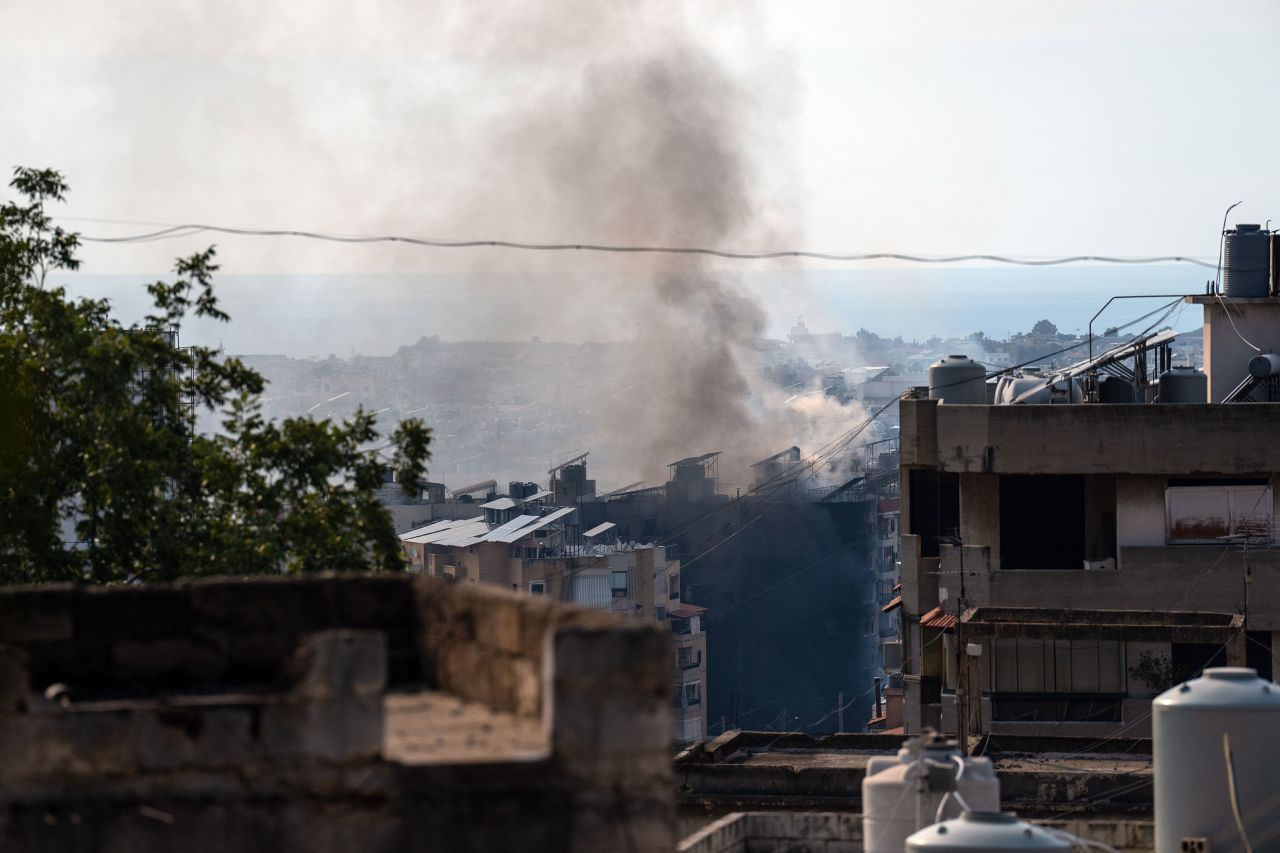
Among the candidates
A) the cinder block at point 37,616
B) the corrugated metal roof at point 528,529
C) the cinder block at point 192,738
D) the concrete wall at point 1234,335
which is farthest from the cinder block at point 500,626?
the corrugated metal roof at point 528,529

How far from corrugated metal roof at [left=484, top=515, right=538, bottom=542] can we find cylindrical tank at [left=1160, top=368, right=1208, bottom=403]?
158ft

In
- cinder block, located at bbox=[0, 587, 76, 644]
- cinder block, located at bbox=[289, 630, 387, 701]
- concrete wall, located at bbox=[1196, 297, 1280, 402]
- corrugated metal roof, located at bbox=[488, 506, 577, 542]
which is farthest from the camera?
corrugated metal roof, located at bbox=[488, 506, 577, 542]

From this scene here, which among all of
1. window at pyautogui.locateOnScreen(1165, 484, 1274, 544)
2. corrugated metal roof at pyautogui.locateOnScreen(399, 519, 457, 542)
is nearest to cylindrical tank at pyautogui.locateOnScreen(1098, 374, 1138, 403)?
window at pyautogui.locateOnScreen(1165, 484, 1274, 544)

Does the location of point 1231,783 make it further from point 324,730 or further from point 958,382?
point 958,382

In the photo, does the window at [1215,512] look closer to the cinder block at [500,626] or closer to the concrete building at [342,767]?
the cinder block at [500,626]

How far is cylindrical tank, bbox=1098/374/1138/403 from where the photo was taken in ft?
124

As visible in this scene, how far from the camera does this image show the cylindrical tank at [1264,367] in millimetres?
36750

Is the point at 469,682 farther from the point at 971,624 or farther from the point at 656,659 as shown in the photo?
the point at 971,624

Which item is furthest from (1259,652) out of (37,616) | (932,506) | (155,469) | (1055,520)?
(37,616)

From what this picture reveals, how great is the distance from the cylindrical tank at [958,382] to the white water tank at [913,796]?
23.3 metres

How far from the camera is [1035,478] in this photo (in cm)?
3503

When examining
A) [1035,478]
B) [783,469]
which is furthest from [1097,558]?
[783,469]

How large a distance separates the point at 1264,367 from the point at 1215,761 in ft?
78.5

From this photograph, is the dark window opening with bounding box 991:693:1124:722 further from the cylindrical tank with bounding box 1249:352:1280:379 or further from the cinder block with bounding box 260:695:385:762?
the cinder block with bounding box 260:695:385:762
